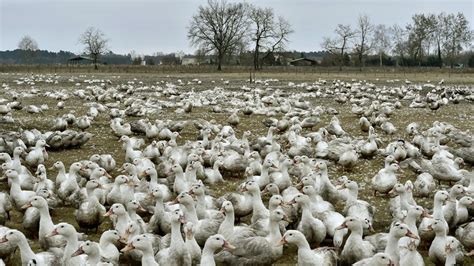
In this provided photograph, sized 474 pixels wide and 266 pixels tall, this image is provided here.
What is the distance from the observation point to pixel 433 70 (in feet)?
227

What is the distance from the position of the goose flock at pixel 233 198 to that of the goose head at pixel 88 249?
20 millimetres

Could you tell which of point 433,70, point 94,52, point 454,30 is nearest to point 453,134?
point 433,70

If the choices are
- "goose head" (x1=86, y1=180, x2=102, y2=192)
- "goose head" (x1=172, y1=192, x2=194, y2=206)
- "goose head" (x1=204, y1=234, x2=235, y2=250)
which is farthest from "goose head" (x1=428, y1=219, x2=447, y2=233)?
"goose head" (x1=86, y1=180, x2=102, y2=192)

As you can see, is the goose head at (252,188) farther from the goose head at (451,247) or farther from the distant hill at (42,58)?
the distant hill at (42,58)

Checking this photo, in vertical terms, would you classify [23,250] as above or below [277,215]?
below

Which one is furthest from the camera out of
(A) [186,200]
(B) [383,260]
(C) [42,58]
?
(C) [42,58]

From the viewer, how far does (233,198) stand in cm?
1002

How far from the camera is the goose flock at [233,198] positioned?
7605 mm

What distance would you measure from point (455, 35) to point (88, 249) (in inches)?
3403

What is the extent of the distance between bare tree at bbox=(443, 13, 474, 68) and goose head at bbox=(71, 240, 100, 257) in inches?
3314

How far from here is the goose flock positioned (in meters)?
7.61

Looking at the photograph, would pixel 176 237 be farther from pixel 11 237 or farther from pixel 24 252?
pixel 11 237

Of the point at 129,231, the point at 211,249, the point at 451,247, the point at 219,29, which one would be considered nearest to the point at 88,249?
the point at 129,231

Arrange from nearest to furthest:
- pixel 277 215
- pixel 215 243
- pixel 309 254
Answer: pixel 215 243
pixel 309 254
pixel 277 215
